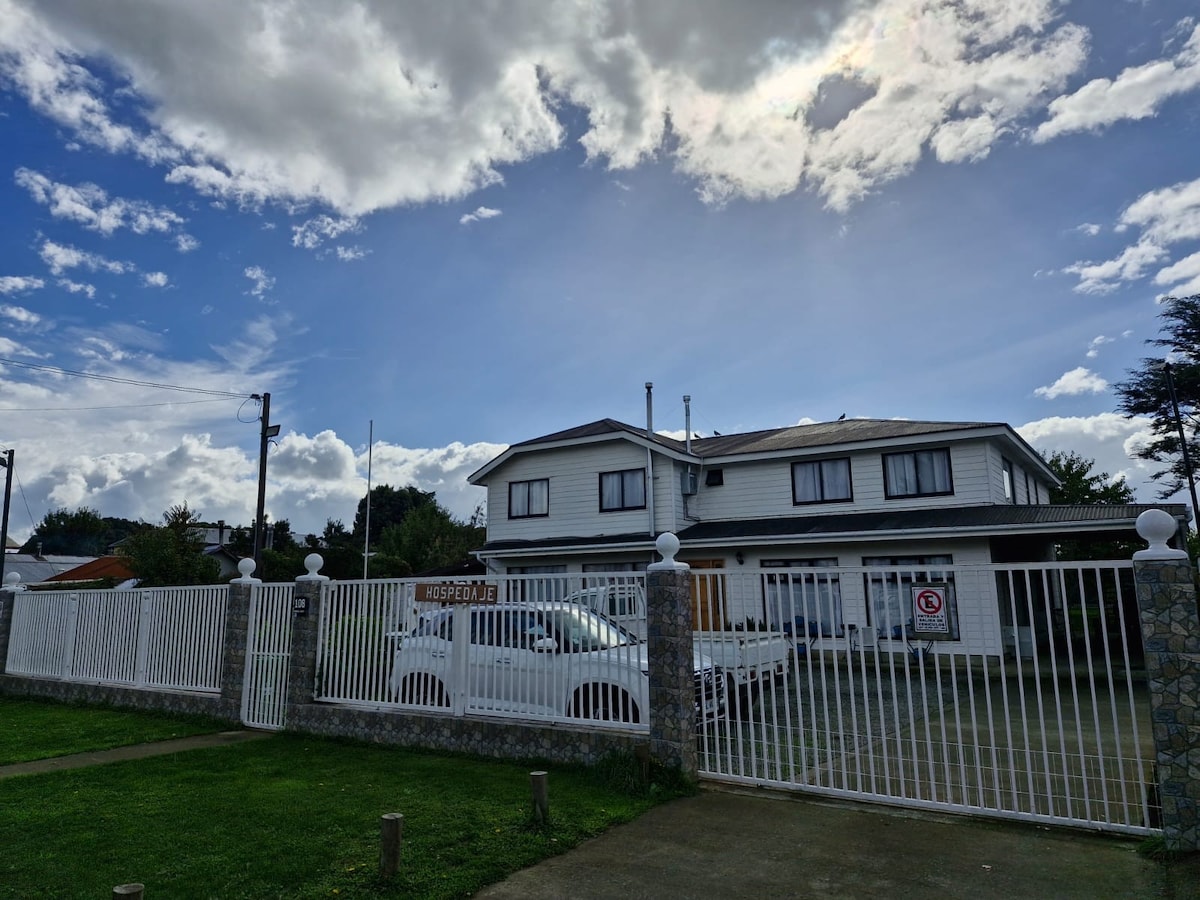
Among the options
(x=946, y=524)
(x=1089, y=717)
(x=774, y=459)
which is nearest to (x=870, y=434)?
(x=774, y=459)

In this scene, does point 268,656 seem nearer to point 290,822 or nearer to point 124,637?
point 124,637

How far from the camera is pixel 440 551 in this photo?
45.2 metres

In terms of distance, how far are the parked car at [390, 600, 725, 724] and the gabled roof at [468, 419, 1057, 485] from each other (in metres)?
12.8

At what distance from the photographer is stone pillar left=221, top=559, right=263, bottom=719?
11.0 metres

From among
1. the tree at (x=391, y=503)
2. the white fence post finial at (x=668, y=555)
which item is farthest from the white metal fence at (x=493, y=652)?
the tree at (x=391, y=503)

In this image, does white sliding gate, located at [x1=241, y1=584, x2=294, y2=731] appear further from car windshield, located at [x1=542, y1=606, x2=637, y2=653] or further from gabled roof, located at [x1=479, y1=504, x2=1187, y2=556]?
gabled roof, located at [x1=479, y1=504, x2=1187, y2=556]

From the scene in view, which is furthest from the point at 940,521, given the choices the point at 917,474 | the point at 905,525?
the point at 917,474

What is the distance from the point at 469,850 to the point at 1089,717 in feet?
26.2

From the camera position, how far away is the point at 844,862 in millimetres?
5145

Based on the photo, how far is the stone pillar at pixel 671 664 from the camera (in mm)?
7125

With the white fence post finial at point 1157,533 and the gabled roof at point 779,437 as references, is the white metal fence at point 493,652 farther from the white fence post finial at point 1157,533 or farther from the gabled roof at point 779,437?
the gabled roof at point 779,437

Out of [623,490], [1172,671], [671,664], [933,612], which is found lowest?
[671,664]

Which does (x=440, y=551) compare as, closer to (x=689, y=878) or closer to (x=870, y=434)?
(x=870, y=434)

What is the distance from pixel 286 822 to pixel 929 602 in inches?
210
